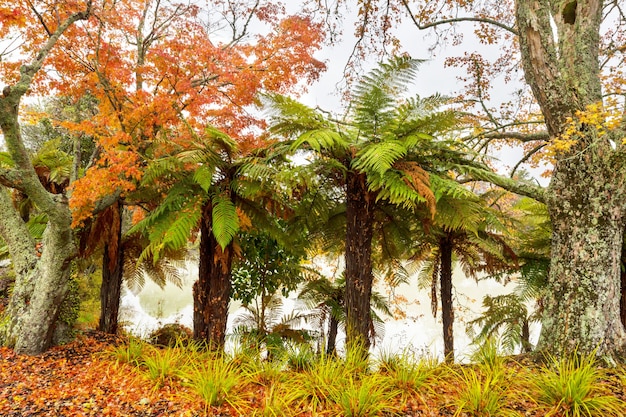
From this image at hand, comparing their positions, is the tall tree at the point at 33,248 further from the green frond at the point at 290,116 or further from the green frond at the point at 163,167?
the green frond at the point at 290,116

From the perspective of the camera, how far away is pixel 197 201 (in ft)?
13.5

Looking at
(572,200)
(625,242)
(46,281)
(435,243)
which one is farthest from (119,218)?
(625,242)

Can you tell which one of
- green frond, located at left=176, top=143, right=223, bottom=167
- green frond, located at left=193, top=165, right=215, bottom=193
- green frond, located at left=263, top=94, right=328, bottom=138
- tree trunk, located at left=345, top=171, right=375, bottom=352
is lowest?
tree trunk, located at left=345, top=171, right=375, bottom=352

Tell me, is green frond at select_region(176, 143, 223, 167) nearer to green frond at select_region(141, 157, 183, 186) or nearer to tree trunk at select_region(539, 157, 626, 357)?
green frond at select_region(141, 157, 183, 186)

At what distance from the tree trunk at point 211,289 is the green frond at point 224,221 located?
17.6 inches

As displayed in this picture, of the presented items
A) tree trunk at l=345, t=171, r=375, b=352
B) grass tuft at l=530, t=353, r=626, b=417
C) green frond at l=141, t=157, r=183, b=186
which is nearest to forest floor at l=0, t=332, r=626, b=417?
grass tuft at l=530, t=353, r=626, b=417

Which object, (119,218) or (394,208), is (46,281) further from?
(394,208)

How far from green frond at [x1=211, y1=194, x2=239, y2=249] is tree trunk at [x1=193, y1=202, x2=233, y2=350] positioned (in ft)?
1.47

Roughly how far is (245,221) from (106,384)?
2071mm

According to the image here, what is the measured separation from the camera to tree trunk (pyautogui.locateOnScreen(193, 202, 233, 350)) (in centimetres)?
443

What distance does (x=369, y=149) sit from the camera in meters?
3.31

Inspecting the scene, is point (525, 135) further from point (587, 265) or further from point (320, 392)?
point (320, 392)

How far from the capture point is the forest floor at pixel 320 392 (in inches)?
112

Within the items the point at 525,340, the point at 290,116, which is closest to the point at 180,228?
the point at 290,116
